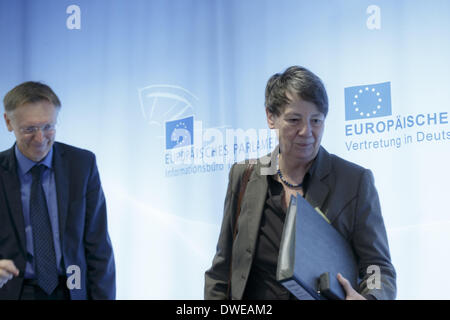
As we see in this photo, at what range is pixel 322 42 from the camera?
12.2 ft

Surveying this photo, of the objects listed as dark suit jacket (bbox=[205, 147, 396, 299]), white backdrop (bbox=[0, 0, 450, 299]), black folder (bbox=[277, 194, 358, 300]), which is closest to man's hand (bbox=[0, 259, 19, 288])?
dark suit jacket (bbox=[205, 147, 396, 299])

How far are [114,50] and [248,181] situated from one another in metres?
2.51

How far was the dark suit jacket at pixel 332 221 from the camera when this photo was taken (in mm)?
1948

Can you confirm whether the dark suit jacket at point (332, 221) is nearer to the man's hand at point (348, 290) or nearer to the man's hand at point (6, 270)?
the man's hand at point (348, 290)

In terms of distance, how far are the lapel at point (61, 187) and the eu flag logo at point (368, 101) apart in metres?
1.75

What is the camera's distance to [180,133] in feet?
13.4

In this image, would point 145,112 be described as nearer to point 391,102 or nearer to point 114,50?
point 114,50

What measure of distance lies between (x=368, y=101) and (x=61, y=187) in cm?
186

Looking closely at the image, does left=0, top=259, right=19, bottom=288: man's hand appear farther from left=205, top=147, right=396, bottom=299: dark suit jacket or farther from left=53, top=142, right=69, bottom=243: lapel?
left=205, top=147, right=396, bottom=299: dark suit jacket

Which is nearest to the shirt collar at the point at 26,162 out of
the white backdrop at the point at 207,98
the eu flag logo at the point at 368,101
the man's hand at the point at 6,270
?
the man's hand at the point at 6,270

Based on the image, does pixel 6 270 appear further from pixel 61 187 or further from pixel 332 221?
pixel 332 221

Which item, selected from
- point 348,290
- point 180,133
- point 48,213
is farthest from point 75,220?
point 180,133
